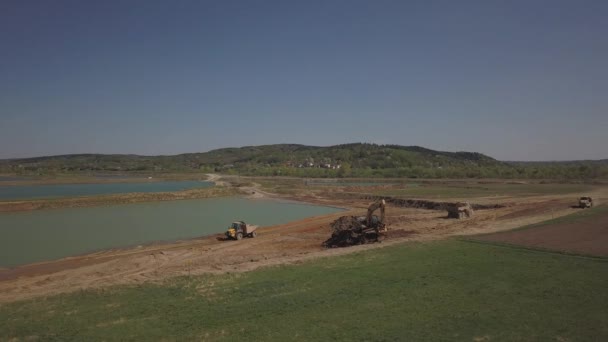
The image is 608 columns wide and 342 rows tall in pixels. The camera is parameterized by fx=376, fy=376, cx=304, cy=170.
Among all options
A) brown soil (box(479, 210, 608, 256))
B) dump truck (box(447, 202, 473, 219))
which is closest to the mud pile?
brown soil (box(479, 210, 608, 256))

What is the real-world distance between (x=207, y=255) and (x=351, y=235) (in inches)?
413

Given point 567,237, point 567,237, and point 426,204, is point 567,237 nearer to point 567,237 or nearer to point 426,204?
point 567,237

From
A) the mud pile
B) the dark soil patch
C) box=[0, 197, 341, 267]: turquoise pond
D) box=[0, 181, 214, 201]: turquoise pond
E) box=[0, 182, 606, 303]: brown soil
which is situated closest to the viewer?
box=[0, 182, 606, 303]: brown soil

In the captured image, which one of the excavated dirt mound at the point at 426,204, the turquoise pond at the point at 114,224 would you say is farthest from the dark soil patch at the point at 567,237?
the turquoise pond at the point at 114,224

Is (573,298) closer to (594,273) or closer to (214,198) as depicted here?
(594,273)

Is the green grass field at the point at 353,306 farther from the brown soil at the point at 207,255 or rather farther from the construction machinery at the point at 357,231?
the construction machinery at the point at 357,231

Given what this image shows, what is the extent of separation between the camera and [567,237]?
25.1m

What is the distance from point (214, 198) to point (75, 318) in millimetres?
67055

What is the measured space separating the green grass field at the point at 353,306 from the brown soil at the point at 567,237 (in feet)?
9.37

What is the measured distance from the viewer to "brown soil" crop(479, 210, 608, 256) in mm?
22109

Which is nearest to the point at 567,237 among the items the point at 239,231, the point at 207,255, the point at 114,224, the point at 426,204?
the point at 207,255

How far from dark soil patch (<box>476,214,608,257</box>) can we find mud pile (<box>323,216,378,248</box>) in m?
7.78

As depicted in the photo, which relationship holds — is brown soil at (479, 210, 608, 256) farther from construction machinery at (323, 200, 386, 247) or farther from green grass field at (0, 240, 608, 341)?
construction machinery at (323, 200, 386, 247)

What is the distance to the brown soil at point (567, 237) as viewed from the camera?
2211cm
